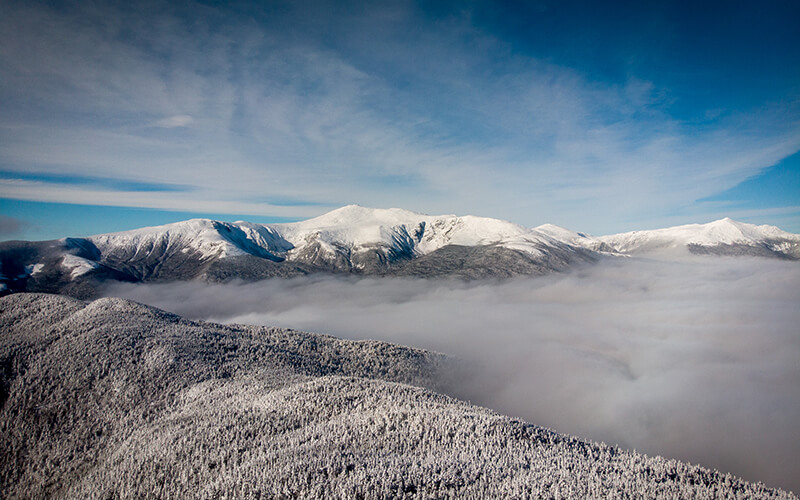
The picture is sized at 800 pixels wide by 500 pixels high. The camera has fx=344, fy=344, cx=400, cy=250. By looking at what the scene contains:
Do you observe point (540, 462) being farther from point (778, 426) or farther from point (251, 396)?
point (778, 426)

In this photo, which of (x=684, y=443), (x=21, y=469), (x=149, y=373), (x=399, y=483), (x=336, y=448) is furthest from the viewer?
(x=684, y=443)

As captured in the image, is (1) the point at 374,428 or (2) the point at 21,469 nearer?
(1) the point at 374,428

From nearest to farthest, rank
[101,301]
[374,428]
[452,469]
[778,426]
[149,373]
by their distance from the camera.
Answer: [452,469] < [374,428] < [149,373] < [101,301] < [778,426]

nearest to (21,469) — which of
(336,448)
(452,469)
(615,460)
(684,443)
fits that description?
(336,448)

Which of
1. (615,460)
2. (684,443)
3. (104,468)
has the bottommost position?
(684,443)

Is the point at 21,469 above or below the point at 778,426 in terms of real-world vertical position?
above

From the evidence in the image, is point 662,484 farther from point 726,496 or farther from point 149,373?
point 149,373

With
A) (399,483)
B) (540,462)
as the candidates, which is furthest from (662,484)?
(399,483)
